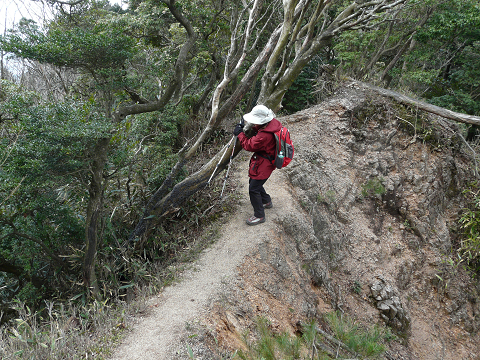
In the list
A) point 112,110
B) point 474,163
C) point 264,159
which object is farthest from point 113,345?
point 474,163

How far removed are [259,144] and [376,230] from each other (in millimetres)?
4461

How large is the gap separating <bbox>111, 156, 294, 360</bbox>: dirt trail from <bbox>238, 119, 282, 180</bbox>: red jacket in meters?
1.06

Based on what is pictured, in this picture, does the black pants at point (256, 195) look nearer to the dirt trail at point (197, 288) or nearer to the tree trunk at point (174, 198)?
the dirt trail at point (197, 288)

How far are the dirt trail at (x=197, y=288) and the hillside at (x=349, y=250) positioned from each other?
2 cm

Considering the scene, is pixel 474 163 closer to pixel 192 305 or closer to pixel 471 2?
pixel 471 2

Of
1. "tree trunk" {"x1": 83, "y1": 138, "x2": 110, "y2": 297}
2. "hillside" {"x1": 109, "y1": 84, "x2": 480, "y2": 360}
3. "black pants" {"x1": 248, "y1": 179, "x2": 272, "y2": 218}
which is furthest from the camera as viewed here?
"black pants" {"x1": 248, "y1": 179, "x2": 272, "y2": 218}

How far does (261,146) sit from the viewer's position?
496 cm

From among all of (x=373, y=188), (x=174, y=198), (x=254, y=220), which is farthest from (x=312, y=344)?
(x=373, y=188)

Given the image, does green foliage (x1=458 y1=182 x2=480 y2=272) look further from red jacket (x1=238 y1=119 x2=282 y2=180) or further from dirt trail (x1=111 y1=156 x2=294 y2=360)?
red jacket (x1=238 y1=119 x2=282 y2=180)

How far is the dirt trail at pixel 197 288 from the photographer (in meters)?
3.67

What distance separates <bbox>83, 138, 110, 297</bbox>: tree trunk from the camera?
470cm

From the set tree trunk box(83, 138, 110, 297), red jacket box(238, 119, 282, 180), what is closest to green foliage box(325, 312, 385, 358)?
red jacket box(238, 119, 282, 180)

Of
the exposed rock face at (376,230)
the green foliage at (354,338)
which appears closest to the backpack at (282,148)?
the exposed rock face at (376,230)

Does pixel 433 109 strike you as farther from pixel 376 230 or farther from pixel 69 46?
pixel 69 46
